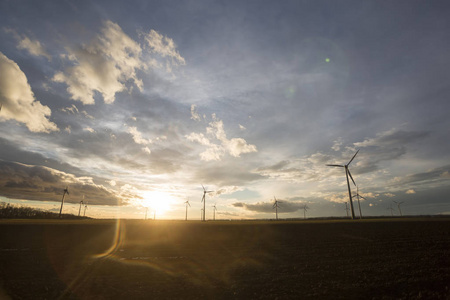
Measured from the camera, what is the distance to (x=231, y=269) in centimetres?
2780

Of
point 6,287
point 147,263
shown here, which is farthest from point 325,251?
point 6,287

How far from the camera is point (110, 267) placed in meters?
28.7

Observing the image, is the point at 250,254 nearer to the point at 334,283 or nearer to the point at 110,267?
the point at 334,283

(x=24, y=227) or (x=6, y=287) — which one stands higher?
(x=24, y=227)

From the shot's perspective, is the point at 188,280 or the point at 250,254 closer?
the point at 188,280

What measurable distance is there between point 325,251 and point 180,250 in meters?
24.8

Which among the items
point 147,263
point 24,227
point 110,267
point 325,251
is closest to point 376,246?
point 325,251

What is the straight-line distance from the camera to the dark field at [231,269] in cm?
1938

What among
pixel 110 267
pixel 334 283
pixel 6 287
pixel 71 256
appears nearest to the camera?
pixel 6 287

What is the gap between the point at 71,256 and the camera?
3562 cm

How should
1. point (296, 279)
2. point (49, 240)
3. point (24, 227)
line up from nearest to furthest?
point (296, 279), point (49, 240), point (24, 227)

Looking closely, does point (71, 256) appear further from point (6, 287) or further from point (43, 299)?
point (43, 299)

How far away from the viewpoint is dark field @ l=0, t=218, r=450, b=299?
19.4 metres

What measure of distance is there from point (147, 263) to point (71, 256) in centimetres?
1386
